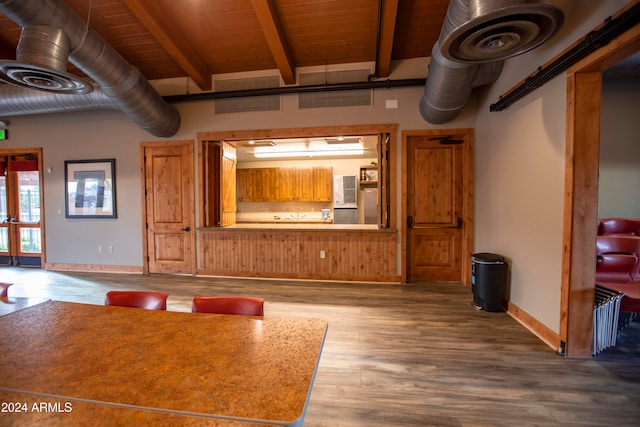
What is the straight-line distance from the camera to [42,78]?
2.31 metres

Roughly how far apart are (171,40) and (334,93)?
2.46 metres

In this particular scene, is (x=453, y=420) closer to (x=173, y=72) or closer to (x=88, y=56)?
(x=88, y=56)

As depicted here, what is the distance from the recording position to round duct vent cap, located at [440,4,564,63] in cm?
153

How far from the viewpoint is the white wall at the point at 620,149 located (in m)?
3.59

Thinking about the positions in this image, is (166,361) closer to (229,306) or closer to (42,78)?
(229,306)

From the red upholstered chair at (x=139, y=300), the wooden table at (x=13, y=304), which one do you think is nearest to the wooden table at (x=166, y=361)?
the wooden table at (x=13, y=304)

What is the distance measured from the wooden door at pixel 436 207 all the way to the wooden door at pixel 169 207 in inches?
152

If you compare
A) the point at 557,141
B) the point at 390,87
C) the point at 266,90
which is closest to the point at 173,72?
the point at 266,90

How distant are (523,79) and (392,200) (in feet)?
7.25

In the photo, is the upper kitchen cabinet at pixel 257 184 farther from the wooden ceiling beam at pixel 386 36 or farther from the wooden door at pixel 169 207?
the wooden ceiling beam at pixel 386 36

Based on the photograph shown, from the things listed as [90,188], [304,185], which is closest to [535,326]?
[304,185]

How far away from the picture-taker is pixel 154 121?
448 cm

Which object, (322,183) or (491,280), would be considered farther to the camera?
(322,183)

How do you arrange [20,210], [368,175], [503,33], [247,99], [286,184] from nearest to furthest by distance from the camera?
[503,33] < [247,99] < [20,210] < [368,175] < [286,184]
